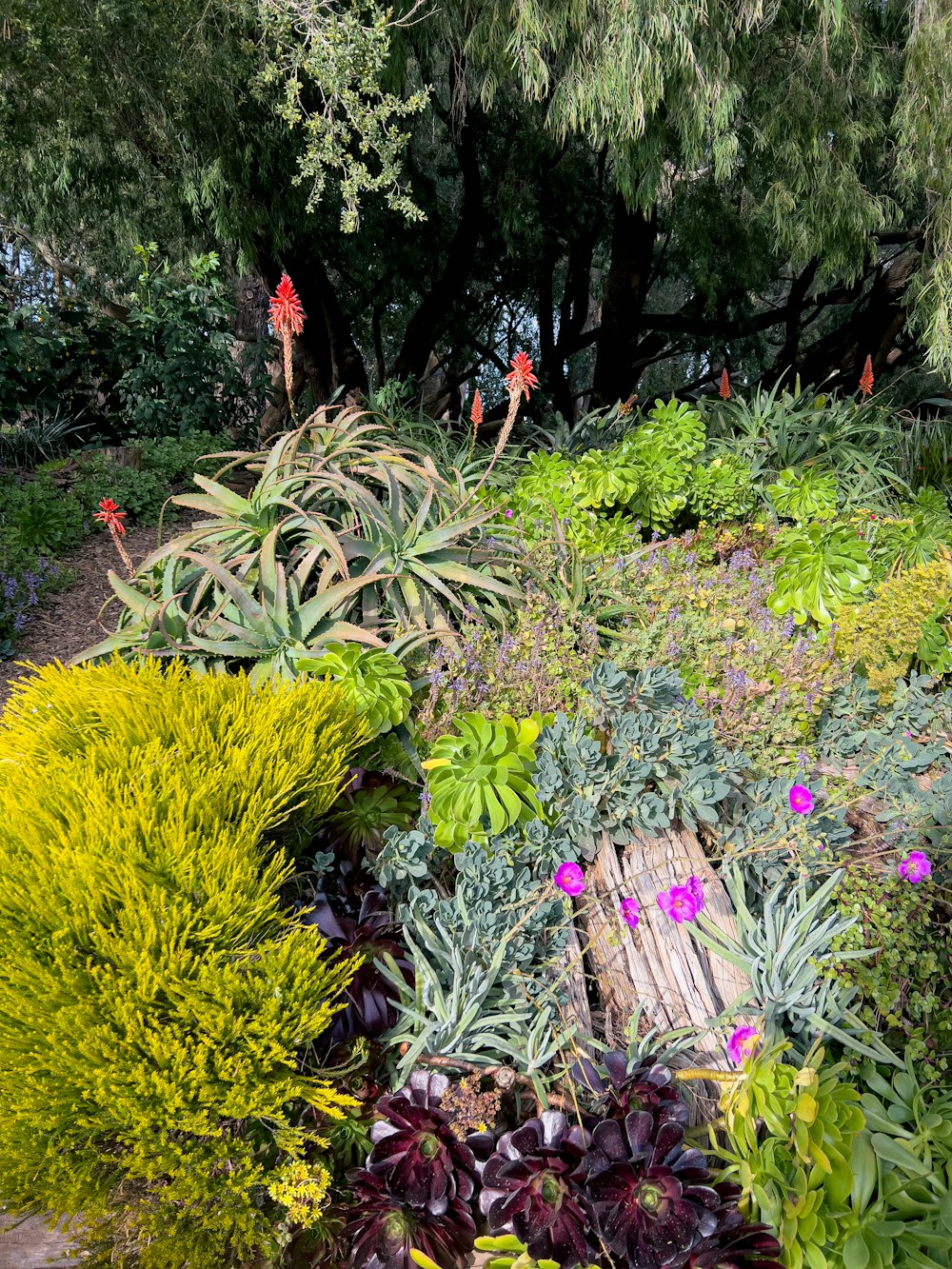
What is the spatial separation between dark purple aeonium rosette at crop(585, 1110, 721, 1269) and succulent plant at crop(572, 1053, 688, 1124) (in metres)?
0.03

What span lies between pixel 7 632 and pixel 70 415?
369cm

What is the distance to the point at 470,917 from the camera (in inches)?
71.6

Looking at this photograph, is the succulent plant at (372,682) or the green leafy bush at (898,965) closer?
the green leafy bush at (898,965)

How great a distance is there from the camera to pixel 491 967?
5.59 feet

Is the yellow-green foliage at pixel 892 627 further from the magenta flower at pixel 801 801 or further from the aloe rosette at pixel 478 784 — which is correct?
the aloe rosette at pixel 478 784

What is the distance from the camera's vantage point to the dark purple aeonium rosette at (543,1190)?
137 centimetres

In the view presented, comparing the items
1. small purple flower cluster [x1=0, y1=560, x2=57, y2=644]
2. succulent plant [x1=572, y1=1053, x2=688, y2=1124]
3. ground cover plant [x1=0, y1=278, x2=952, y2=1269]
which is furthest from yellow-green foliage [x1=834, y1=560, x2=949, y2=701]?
small purple flower cluster [x1=0, y1=560, x2=57, y2=644]

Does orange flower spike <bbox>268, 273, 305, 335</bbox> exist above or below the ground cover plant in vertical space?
above

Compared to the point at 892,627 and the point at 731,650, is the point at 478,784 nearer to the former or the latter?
the point at 731,650

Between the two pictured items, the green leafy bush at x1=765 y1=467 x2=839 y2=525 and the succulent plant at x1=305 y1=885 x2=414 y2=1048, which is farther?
the green leafy bush at x1=765 y1=467 x2=839 y2=525

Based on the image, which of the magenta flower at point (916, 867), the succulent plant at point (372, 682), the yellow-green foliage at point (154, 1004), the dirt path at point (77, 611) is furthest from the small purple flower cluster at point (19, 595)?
the magenta flower at point (916, 867)

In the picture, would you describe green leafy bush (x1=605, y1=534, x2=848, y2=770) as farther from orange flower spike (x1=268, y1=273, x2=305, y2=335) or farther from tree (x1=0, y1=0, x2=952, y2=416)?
tree (x1=0, y1=0, x2=952, y2=416)

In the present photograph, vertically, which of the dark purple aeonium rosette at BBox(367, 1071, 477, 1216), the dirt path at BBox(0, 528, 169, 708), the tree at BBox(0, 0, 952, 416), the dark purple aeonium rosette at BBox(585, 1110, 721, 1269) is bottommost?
the dark purple aeonium rosette at BBox(585, 1110, 721, 1269)

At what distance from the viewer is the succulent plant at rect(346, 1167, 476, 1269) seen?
1.42 meters
